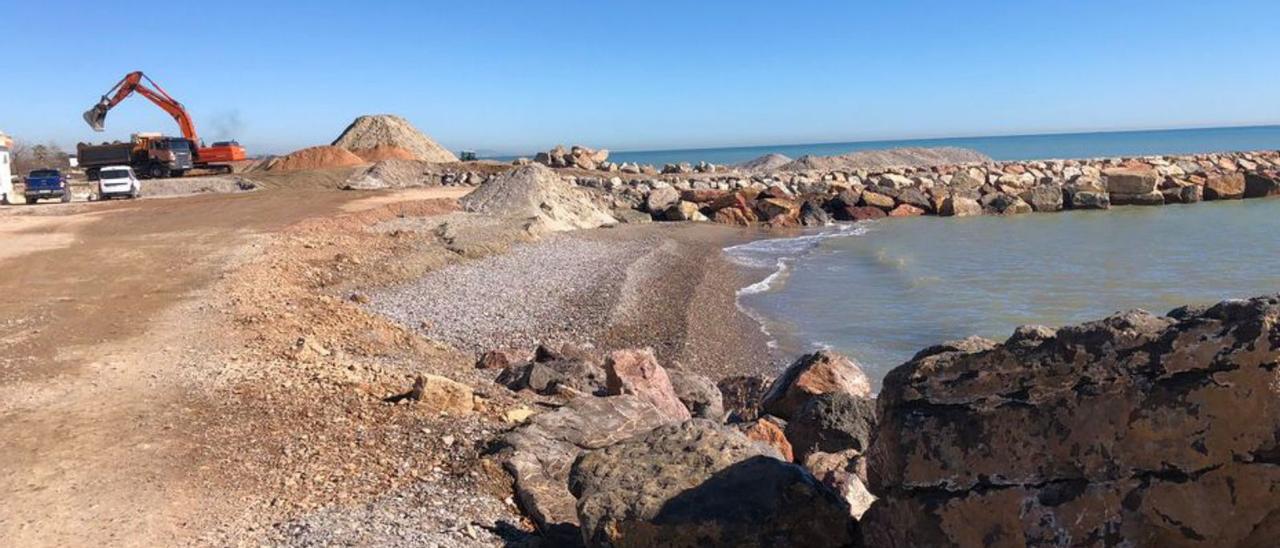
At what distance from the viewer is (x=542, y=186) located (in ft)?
111

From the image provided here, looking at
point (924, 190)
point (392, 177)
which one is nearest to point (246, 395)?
point (392, 177)

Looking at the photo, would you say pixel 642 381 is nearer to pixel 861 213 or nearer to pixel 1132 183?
pixel 861 213

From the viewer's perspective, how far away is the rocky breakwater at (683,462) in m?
4.74

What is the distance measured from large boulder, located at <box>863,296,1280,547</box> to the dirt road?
4492 mm

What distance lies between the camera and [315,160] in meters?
51.3

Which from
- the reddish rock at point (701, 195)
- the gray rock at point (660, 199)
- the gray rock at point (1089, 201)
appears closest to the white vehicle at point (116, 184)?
the gray rock at point (660, 199)

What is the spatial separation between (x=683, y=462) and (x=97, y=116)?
5058 centimetres

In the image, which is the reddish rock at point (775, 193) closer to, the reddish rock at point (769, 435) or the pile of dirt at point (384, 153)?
the pile of dirt at point (384, 153)

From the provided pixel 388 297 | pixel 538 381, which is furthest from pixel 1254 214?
pixel 538 381

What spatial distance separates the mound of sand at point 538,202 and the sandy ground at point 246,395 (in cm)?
973

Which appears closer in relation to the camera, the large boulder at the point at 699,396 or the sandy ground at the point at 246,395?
the sandy ground at the point at 246,395

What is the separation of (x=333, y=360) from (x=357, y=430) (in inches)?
108

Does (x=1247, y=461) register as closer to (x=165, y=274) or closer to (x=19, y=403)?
(x=19, y=403)

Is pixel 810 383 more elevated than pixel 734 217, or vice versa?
pixel 810 383
